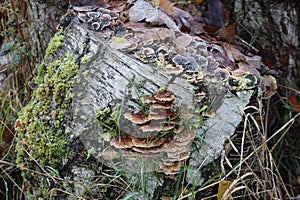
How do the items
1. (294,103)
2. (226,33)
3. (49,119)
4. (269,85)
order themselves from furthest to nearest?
(294,103) < (226,33) < (269,85) < (49,119)

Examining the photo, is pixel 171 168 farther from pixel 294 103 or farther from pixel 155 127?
pixel 294 103

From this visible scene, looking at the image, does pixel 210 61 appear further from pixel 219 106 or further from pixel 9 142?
pixel 9 142

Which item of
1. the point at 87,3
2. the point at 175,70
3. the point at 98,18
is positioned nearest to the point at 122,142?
the point at 175,70

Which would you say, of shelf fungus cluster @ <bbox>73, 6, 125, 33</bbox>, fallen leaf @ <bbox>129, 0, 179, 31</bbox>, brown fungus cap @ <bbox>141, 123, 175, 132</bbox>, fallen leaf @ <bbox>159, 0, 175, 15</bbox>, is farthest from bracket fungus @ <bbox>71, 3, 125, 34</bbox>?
brown fungus cap @ <bbox>141, 123, 175, 132</bbox>

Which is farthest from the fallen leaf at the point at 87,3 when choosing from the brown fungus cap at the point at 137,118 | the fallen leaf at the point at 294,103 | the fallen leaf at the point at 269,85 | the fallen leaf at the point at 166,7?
the fallen leaf at the point at 294,103

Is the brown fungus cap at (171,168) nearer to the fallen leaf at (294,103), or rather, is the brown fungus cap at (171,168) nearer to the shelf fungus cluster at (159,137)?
the shelf fungus cluster at (159,137)

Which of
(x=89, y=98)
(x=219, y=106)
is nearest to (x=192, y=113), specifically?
(x=219, y=106)

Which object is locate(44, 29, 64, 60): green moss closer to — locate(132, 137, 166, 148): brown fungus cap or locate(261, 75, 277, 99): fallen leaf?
locate(132, 137, 166, 148): brown fungus cap
